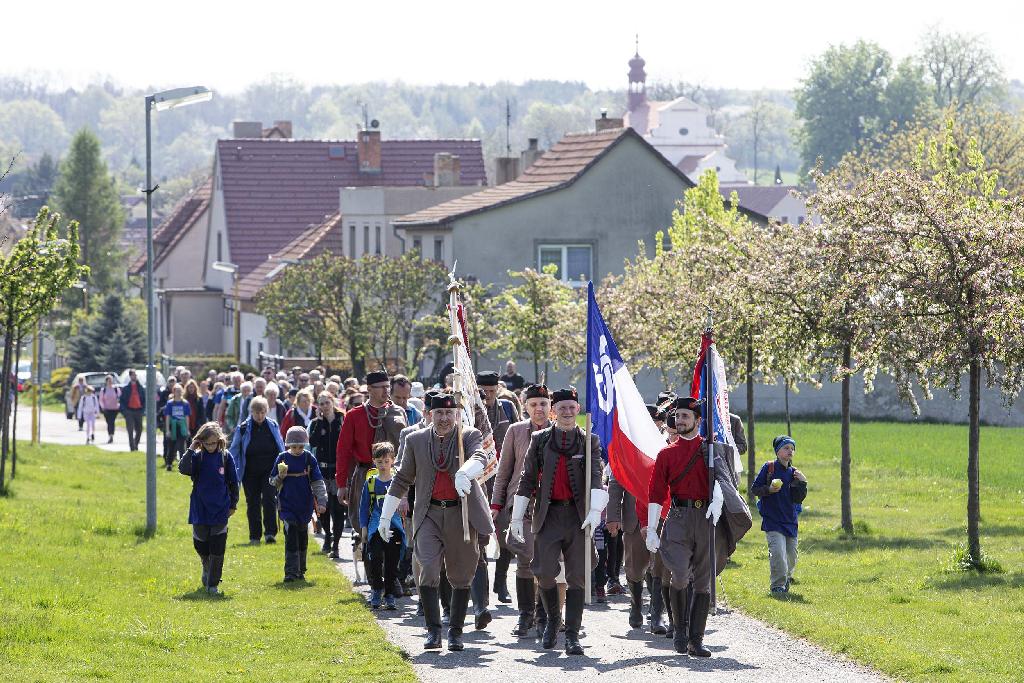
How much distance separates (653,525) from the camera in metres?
13.2

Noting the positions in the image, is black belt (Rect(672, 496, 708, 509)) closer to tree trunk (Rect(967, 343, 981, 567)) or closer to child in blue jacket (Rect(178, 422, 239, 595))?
child in blue jacket (Rect(178, 422, 239, 595))

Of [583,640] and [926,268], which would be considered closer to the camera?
[583,640]

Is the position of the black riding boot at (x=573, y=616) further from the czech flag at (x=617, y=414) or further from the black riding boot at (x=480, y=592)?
the black riding boot at (x=480, y=592)

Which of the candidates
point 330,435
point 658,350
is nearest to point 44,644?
point 330,435

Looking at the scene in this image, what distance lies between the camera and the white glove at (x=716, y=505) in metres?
13.2

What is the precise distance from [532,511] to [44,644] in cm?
363

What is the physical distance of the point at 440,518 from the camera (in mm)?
13578

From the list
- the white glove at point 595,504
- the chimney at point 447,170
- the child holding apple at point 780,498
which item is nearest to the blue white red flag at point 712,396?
the white glove at point 595,504

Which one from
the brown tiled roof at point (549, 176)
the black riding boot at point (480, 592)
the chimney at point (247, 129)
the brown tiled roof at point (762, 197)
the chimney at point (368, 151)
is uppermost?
the brown tiled roof at point (762, 197)

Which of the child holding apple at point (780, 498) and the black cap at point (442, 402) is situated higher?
the black cap at point (442, 402)

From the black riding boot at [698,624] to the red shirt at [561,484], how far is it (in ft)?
3.80

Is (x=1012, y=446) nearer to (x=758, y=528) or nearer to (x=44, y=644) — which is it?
(x=758, y=528)

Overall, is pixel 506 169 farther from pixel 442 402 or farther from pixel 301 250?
pixel 442 402

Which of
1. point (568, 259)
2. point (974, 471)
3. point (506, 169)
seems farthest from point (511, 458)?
point (506, 169)
